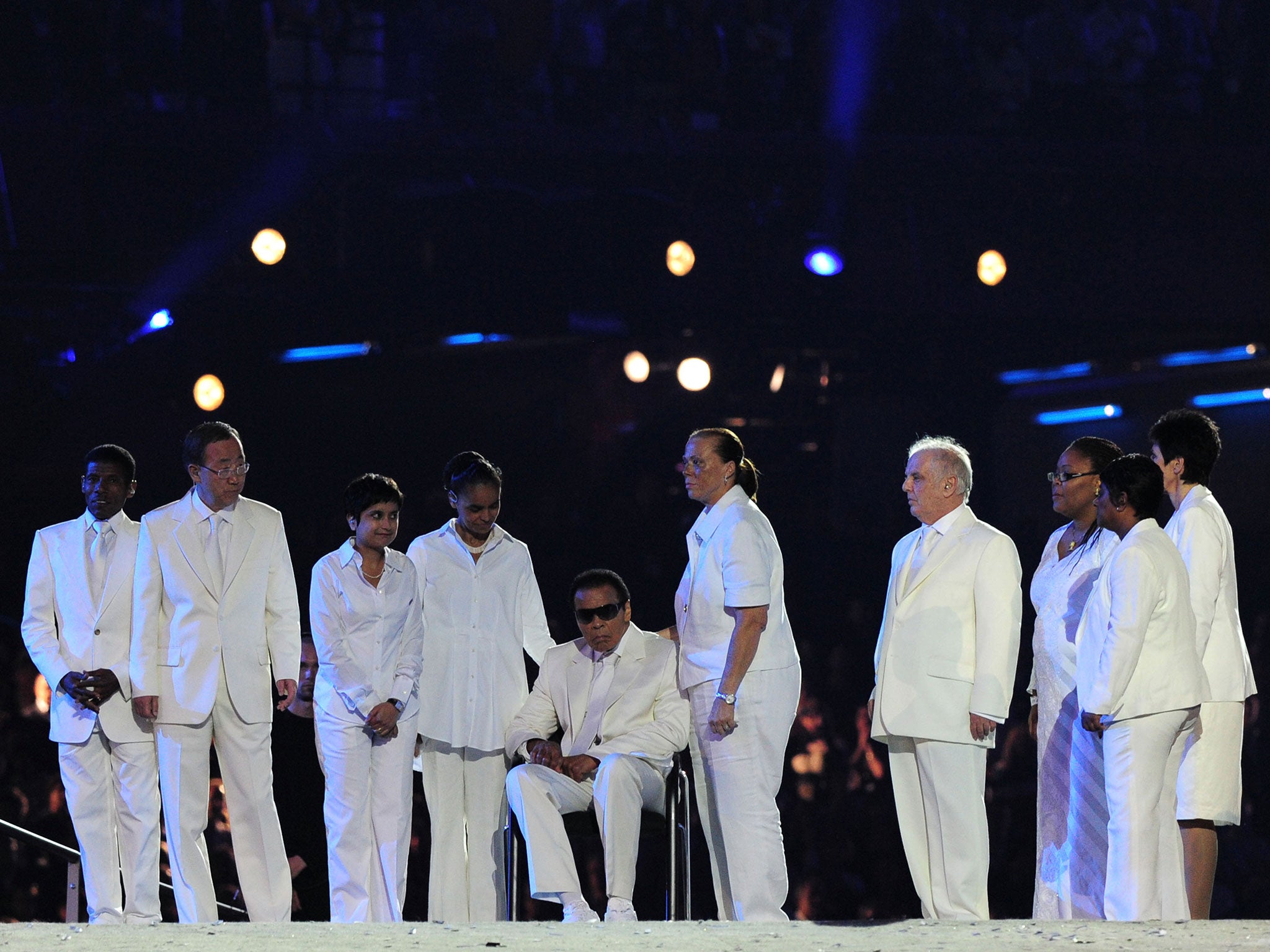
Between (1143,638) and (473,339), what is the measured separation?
4.35m

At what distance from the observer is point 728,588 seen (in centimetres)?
410

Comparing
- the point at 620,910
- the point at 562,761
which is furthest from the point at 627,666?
the point at 620,910

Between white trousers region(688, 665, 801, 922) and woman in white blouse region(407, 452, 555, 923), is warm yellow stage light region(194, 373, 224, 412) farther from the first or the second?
white trousers region(688, 665, 801, 922)

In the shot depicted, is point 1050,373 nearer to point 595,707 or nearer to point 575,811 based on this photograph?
point 595,707

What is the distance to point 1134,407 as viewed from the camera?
25.0 ft

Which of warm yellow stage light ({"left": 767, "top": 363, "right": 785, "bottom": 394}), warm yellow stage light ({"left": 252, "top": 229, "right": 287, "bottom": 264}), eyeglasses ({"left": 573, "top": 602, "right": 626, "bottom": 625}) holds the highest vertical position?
warm yellow stage light ({"left": 252, "top": 229, "right": 287, "bottom": 264})

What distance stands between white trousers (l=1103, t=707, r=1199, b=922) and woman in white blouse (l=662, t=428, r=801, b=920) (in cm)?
92

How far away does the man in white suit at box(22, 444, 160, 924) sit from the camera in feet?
12.9

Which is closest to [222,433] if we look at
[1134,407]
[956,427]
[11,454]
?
[11,454]

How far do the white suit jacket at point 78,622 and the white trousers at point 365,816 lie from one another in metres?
0.54

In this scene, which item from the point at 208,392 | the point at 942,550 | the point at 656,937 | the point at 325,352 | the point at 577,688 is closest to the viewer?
the point at 656,937

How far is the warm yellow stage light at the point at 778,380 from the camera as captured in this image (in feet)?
24.2

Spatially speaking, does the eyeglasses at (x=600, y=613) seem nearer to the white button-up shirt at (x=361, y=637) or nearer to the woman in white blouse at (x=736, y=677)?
the woman in white blouse at (x=736, y=677)

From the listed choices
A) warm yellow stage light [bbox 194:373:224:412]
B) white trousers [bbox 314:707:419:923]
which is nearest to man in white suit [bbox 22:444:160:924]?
white trousers [bbox 314:707:419:923]
